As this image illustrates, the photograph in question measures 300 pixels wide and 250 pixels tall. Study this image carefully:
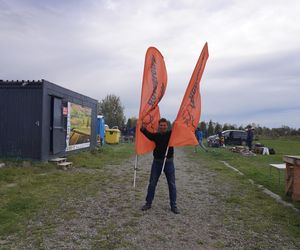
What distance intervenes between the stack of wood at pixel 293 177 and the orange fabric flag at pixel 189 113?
2.66 metres

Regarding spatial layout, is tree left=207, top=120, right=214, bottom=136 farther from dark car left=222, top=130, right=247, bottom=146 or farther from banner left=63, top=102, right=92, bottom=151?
banner left=63, top=102, right=92, bottom=151

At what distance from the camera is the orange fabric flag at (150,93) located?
7.98 meters

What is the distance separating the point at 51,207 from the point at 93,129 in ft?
51.6

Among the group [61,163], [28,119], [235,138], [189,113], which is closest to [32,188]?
[189,113]

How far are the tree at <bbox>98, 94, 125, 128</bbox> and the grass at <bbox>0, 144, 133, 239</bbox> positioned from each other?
2027 inches

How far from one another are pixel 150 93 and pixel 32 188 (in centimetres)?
427

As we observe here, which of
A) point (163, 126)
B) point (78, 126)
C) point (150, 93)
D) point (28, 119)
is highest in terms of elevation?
point (150, 93)

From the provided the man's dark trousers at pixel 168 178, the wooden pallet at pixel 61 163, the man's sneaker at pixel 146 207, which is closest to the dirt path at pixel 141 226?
the man's sneaker at pixel 146 207

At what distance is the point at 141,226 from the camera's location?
6.30 m

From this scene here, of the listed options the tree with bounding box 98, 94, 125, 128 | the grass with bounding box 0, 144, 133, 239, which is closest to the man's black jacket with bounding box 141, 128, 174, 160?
the grass with bounding box 0, 144, 133, 239

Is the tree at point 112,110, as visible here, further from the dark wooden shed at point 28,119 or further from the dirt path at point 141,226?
the dirt path at point 141,226

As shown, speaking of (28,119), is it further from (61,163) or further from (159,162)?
(159,162)

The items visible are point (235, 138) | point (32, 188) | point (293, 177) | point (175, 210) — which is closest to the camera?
point (175, 210)

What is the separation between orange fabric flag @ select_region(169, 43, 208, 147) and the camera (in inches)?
300
